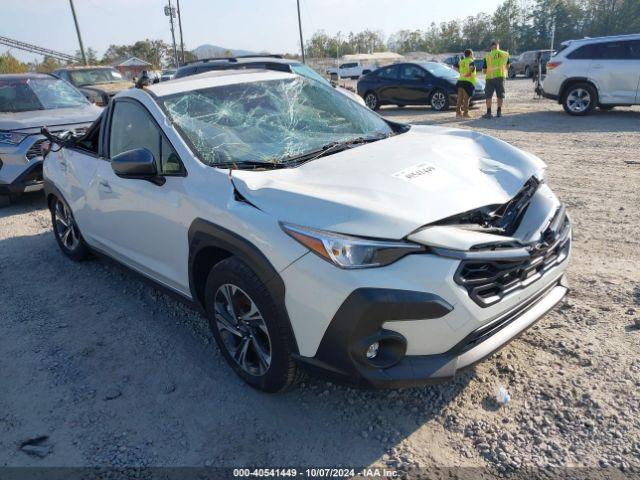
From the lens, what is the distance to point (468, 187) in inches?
109

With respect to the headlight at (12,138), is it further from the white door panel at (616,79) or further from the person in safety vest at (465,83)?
the white door panel at (616,79)

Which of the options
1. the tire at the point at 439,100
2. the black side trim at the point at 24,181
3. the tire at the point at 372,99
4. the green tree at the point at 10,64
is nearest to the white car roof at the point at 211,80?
the black side trim at the point at 24,181

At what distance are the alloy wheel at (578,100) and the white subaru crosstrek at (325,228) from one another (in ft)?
34.3

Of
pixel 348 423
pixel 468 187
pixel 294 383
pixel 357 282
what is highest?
pixel 468 187

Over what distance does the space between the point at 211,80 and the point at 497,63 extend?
1088 centimetres

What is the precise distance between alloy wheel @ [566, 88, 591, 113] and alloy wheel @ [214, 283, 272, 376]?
1236 cm

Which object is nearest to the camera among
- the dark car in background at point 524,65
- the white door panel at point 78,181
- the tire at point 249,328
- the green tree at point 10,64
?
the tire at point 249,328

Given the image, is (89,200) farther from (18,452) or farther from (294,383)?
(294,383)

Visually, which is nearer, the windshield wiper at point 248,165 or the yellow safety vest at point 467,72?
the windshield wiper at point 248,165

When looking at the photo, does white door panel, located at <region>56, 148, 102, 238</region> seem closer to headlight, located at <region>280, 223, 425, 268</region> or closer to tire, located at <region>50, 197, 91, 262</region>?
tire, located at <region>50, 197, 91, 262</region>

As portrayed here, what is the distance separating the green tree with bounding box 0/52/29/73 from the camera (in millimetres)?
38559

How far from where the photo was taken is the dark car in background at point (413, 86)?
50.6ft

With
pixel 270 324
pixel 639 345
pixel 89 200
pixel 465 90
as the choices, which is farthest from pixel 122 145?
pixel 465 90

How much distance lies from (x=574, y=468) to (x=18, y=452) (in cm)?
273
